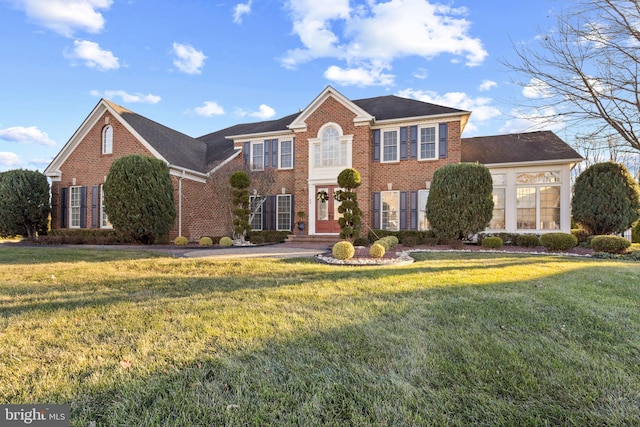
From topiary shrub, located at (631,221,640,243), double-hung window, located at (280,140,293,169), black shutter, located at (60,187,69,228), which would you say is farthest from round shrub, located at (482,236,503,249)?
black shutter, located at (60,187,69,228)

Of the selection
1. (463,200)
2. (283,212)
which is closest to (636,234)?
(463,200)

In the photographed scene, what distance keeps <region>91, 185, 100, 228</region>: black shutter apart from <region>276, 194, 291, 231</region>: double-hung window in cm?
922

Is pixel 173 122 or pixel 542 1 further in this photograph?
pixel 173 122

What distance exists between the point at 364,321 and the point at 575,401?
1825 millimetres

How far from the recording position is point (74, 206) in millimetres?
16578

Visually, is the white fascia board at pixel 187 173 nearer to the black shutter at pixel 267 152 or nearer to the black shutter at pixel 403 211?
the black shutter at pixel 267 152

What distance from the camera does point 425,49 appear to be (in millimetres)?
11312

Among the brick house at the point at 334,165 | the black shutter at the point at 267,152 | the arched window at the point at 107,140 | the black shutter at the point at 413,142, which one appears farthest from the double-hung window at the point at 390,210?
the arched window at the point at 107,140

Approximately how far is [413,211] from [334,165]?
14.7 feet

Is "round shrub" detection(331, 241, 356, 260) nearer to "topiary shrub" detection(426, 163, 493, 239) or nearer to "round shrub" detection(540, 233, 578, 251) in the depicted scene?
"topiary shrub" detection(426, 163, 493, 239)

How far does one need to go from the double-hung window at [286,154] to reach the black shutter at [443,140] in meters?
7.65

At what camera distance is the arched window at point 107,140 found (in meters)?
16.2

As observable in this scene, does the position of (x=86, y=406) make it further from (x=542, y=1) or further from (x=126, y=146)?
(x=126, y=146)

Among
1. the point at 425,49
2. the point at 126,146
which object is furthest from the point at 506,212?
the point at 126,146
